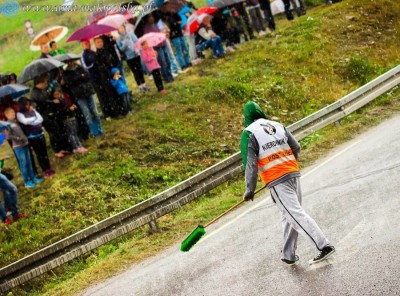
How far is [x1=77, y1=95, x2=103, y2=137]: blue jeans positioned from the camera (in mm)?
14062

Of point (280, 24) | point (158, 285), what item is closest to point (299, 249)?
point (158, 285)

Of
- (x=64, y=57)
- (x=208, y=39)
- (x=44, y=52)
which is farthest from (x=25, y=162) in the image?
(x=208, y=39)

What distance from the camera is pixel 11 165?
15531mm

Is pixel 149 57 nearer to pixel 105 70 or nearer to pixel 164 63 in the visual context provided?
pixel 164 63

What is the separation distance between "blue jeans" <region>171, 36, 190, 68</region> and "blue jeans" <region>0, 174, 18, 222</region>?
834 centimetres

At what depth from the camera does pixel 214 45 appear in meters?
19.3

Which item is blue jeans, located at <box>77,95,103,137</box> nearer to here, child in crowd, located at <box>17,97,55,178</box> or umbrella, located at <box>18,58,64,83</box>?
umbrella, located at <box>18,58,64,83</box>

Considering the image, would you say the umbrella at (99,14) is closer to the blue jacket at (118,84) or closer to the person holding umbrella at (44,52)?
the person holding umbrella at (44,52)

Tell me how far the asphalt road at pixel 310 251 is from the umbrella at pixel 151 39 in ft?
22.9

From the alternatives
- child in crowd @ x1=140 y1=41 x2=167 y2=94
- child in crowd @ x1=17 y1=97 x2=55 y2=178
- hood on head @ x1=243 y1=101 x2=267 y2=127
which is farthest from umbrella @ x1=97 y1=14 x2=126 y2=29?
hood on head @ x1=243 y1=101 x2=267 y2=127

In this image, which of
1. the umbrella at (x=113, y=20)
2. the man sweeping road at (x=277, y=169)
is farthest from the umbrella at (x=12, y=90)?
the man sweeping road at (x=277, y=169)

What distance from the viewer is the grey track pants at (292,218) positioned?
6.97 m

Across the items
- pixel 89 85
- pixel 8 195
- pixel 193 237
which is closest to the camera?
pixel 193 237

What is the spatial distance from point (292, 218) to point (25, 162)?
7.45 metres
